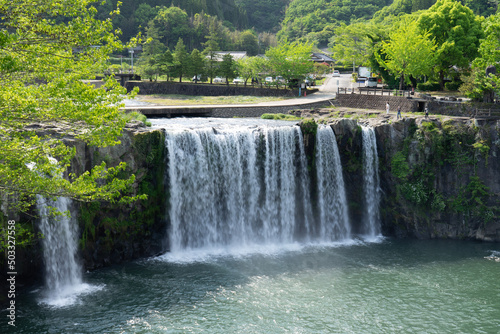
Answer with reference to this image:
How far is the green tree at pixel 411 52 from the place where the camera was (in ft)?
166

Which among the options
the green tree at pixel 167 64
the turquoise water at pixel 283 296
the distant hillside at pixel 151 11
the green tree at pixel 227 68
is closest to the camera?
the turquoise water at pixel 283 296

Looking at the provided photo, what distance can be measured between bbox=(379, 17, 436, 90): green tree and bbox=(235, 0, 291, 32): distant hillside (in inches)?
4892

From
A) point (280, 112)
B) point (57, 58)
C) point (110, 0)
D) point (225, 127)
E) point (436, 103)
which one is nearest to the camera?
point (57, 58)

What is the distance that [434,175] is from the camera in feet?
125

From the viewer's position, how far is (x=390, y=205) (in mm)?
38438

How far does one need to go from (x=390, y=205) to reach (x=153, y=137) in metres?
19.5

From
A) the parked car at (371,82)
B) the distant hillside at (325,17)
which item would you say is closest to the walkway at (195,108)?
the parked car at (371,82)

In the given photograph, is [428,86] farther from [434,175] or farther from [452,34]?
[434,175]

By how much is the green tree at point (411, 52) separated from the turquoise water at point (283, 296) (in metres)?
24.2

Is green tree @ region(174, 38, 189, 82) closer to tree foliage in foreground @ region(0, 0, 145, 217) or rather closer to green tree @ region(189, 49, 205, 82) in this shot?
green tree @ region(189, 49, 205, 82)

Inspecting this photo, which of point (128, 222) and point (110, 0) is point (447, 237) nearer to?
point (128, 222)

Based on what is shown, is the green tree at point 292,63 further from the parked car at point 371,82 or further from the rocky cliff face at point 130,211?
the rocky cliff face at point 130,211

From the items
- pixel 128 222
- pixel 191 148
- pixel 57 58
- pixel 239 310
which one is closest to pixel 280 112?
pixel 191 148

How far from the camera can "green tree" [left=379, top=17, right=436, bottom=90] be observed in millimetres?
50500
